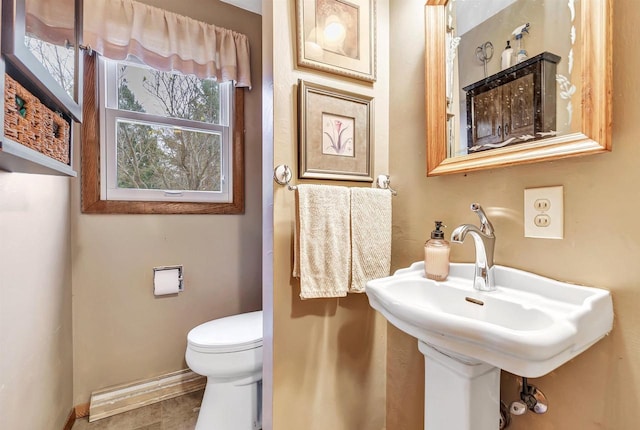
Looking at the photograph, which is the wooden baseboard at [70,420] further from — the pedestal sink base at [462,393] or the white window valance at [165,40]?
the white window valance at [165,40]

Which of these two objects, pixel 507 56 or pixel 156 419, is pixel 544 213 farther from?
pixel 156 419

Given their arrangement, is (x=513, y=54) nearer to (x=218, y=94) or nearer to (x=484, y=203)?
(x=484, y=203)

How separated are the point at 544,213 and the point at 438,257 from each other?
30 centimetres

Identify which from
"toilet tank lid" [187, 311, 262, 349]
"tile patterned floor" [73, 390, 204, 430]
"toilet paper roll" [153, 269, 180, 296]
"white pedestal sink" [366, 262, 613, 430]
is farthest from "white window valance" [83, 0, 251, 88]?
"tile patterned floor" [73, 390, 204, 430]

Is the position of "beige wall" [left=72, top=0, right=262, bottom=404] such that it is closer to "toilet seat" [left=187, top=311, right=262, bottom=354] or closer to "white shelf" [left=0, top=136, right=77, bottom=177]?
"toilet seat" [left=187, top=311, right=262, bottom=354]

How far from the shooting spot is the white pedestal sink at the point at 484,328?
1.67ft

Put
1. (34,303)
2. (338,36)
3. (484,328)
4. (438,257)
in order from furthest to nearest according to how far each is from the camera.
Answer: (338,36)
(34,303)
(438,257)
(484,328)

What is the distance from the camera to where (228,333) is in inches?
53.2

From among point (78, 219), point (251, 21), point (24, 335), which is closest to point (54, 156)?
point (24, 335)

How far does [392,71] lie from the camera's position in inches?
48.0

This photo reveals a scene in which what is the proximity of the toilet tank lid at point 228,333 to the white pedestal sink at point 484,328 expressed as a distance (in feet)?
2.48

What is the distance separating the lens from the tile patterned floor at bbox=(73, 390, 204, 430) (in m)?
1.41

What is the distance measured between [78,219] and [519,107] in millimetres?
1949

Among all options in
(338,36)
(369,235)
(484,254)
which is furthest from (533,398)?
(338,36)
